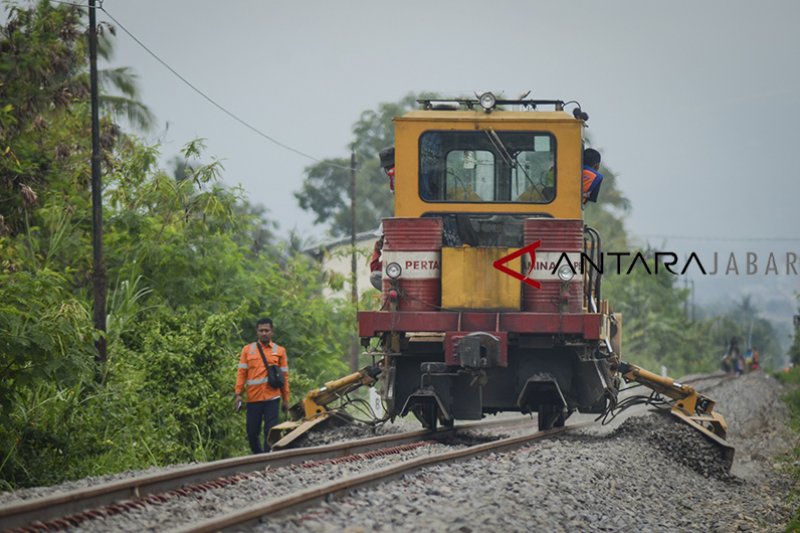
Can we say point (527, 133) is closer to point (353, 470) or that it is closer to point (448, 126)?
point (448, 126)

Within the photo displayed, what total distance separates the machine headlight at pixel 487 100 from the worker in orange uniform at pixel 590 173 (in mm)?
1172

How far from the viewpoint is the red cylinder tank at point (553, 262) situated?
40.0 feet

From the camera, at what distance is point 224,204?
19844mm

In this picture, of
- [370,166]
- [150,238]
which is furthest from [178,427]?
[370,166]

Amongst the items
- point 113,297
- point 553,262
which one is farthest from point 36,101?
point 553,262

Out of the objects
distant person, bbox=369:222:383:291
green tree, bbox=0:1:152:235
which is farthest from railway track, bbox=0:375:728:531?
green tree, bbox=0:1:152:235

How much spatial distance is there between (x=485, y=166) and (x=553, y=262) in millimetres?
1443

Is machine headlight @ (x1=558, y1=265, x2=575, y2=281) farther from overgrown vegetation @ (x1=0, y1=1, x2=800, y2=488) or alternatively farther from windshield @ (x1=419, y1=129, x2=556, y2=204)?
overgrown vegetation @ (x1=0, y1=1, x2=800, y2=488)

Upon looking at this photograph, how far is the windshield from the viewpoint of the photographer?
12914mm

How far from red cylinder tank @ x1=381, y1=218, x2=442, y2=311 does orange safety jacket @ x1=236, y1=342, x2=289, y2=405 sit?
1493 mm

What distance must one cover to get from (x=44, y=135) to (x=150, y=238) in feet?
9.74

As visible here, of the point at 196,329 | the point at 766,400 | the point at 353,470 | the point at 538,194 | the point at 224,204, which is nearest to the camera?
the point at 353,470

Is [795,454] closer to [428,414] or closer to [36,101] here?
[428,414]

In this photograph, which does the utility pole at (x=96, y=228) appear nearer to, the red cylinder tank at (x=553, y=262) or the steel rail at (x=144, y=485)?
the steel rail at (x=144, y=485)
